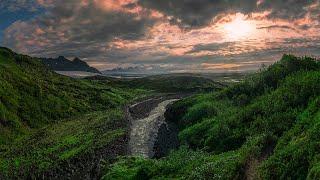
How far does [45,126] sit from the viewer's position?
10106 centimetres

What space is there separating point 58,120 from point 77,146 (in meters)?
38.3

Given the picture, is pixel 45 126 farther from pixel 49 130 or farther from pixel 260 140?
pixel 260 140

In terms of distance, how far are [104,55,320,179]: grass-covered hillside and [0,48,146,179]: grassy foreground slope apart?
15153 mm

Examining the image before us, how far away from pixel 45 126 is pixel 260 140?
229 feet

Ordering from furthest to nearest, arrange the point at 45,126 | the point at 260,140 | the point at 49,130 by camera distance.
Answer: 1. the point at 45,126
2. the point at 49,130
3. the point at 260,140

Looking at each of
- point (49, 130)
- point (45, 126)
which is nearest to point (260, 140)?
point (49, 130)

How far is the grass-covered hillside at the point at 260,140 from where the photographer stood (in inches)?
1235

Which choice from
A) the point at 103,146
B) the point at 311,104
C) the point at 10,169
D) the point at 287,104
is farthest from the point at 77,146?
the point at 311,104

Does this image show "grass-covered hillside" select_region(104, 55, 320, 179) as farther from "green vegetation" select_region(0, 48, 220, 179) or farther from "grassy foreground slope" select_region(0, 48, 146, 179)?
"grassy foreground slope" select_region(0, 48, 146, 179)

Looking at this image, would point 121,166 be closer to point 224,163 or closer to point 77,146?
point 224,163

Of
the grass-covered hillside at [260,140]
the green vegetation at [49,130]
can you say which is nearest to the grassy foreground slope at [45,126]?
the green vegetation at [49,130]

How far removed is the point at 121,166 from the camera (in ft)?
156

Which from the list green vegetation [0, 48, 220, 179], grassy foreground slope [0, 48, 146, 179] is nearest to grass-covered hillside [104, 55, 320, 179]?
green vegetation [0, 48, 220, 179]

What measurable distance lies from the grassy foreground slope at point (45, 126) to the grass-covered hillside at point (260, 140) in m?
15.2
